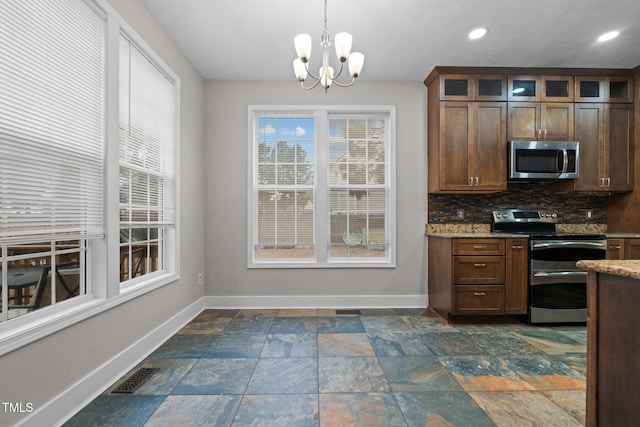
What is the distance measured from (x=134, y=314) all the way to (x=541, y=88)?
15.0 ft

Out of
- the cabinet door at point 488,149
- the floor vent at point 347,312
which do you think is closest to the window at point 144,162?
the floor vent at point 347,312

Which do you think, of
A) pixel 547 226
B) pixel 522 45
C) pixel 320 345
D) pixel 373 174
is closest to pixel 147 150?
pixel 320 345

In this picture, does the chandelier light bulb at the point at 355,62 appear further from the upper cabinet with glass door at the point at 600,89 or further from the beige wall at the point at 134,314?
the upper cabinet with glass door at the point at 600,89

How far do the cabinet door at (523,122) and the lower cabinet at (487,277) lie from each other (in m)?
1.19

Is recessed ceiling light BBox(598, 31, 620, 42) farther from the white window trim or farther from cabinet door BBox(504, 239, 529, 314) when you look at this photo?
the white window trim

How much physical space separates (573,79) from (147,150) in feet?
14.7

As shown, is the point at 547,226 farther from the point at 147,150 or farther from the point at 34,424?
the point at 34,424

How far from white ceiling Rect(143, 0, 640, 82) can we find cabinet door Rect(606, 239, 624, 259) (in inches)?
75.4

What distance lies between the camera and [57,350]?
155 centimetres

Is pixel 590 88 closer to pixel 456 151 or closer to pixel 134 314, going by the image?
pixel 456 151

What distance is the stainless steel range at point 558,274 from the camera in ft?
9.75

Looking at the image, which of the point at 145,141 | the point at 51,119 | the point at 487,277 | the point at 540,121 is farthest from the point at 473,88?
the point at 51,119

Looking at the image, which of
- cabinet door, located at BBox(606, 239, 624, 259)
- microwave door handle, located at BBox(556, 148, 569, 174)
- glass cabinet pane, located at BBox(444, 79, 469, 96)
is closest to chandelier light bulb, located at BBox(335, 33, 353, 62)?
glass cabinet pane, located at BBox(444, 79, 469, 96)

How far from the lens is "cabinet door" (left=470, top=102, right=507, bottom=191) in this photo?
3236 mm
